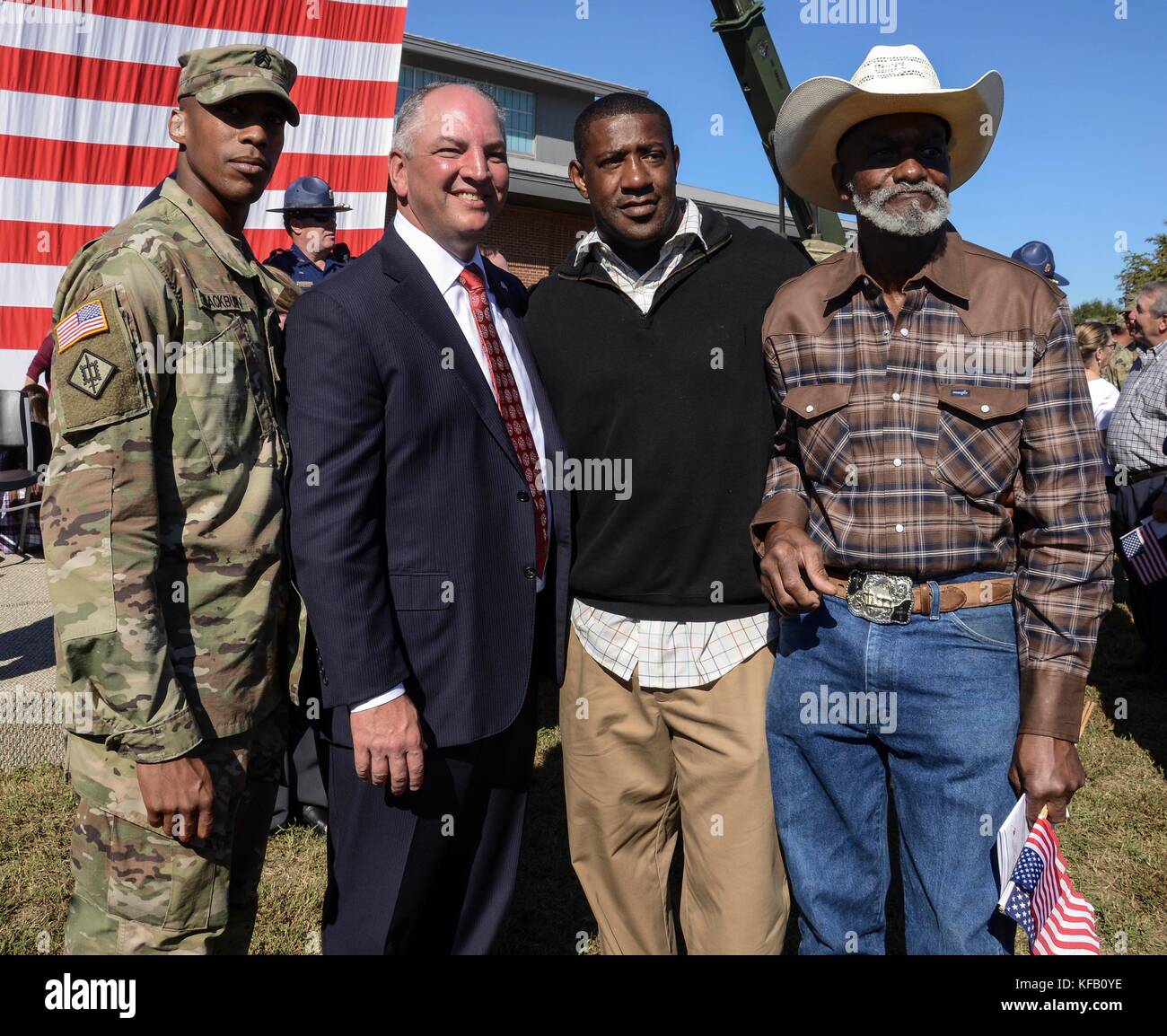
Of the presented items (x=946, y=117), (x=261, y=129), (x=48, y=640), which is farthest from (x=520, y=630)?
(x=48, y=640)

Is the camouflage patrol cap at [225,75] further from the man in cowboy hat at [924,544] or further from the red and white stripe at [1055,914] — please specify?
the red and white stripe at [1055,914]

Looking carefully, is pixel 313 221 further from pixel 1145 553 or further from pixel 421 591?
pixel 1145 553

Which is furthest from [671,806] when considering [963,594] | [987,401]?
[987,401]

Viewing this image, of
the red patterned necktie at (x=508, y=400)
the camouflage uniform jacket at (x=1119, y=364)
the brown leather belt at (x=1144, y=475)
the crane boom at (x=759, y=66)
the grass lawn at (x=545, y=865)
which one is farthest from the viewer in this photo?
the camouflage uniform jacket at (x=1119, y=364)

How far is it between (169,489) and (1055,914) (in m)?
2.13

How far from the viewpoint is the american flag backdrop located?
5.61 m

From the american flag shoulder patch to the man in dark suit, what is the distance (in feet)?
1.33

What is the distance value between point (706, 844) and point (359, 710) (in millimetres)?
1122

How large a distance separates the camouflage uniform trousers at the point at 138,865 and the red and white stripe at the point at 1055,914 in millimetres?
1785

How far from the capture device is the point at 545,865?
3.95 meters

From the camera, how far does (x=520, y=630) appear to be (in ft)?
7.57

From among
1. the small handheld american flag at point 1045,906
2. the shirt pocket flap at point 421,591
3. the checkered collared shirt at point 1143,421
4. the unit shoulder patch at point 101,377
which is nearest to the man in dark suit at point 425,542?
the shirt pocket flap at point 421,591

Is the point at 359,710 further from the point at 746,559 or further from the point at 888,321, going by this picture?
the point at 888,321

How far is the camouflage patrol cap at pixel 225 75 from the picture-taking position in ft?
6.99
